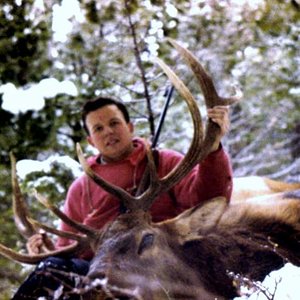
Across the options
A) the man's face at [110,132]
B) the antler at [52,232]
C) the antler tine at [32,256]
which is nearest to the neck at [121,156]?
the man's face at [110,132]

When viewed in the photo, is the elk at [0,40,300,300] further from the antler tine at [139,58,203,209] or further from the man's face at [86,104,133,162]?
the man's face at [86,104,133,162]

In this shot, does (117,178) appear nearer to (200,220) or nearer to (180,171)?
(180,171)

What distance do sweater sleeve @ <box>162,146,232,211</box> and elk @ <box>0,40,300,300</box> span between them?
56 millimetres

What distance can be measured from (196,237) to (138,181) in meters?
0.66

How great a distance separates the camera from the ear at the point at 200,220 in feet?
12.0

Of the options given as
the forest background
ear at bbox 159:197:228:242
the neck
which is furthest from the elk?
the forest background

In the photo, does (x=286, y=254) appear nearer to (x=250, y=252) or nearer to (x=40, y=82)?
(x=250, y=252)

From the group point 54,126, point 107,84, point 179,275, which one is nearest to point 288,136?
point 107,84

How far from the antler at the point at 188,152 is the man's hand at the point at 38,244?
649 millimetres

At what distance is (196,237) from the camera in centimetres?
366

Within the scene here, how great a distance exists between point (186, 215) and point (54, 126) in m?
1.89

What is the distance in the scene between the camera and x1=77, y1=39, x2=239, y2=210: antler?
3.62m

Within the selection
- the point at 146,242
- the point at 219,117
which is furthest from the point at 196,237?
the point at 219,117

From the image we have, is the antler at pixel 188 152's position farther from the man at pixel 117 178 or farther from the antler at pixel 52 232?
the antler at pixel 52 232
